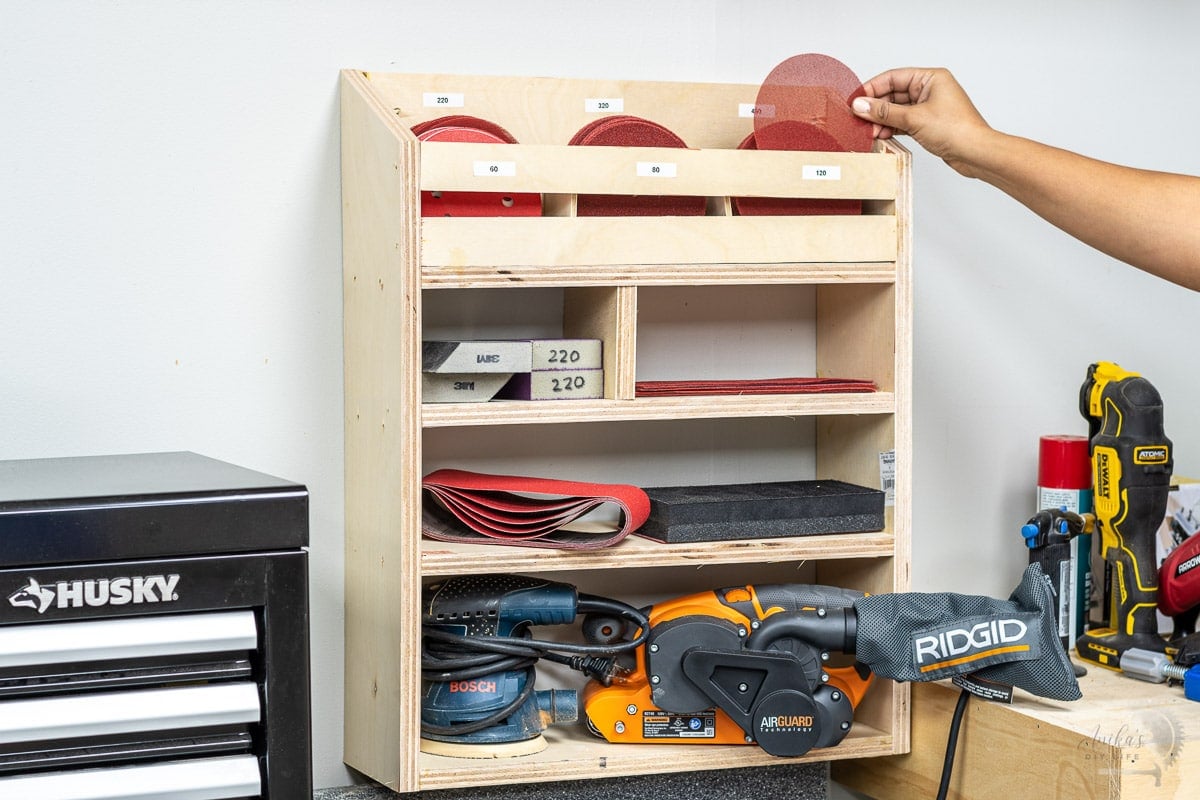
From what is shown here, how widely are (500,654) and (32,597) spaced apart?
1.89 ft

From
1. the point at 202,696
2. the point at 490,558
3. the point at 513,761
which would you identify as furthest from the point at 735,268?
→ the point at 202,696

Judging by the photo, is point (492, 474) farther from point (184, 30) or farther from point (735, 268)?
point (184, 30)

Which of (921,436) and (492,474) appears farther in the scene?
(921,436)

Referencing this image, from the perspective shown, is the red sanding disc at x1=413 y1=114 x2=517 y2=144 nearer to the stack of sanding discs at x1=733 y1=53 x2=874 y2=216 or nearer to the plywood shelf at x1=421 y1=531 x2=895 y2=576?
the stack of sanding discs at x1=733 y1=53 x2=874 y2=216

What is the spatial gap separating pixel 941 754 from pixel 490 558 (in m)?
0.55

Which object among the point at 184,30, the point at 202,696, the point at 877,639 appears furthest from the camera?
the point at 184,30

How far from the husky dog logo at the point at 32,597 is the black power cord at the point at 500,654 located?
525mm

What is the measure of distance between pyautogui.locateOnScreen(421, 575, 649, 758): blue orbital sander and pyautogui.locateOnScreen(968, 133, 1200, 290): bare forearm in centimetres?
62

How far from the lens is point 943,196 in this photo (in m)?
1.65

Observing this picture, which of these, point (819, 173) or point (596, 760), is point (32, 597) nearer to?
point (596, 760)

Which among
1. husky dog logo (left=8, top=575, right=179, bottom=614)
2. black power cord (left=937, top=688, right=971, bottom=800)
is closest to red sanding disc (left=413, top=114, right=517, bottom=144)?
husky dog logo (left=8, top=575, right=179, bottom=614)

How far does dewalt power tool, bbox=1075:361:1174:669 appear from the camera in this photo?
1446mm

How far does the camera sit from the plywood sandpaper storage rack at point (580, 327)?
1226mm

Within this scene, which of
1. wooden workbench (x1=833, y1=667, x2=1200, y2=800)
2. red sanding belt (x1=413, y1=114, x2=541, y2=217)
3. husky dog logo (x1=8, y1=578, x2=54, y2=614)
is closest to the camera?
husky dog logo (x1=8, y1=578, x2=54, y2=614)
